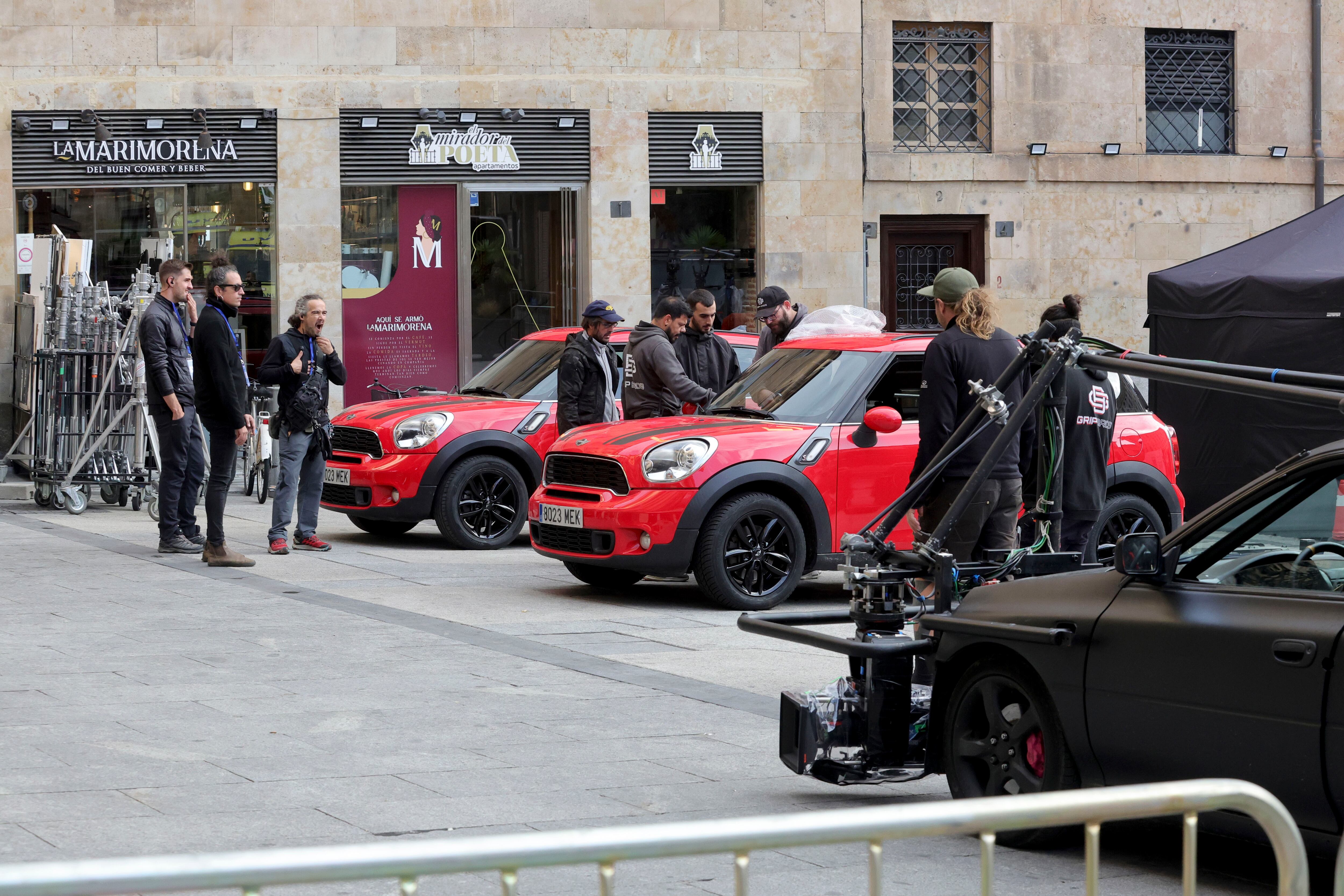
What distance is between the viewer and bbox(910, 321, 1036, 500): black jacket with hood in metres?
7.42

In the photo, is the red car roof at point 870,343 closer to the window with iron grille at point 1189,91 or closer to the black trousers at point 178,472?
the black trousers at point 178,472

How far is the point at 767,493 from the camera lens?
409 inches

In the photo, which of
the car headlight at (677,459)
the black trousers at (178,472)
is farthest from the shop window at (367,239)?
the car headlight at (677,459)

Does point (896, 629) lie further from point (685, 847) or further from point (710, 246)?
point (710, 246)

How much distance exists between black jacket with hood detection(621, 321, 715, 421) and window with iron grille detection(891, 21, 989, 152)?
388 inches

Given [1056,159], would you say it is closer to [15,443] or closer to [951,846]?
[15,443]

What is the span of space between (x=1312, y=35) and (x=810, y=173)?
7.12 m

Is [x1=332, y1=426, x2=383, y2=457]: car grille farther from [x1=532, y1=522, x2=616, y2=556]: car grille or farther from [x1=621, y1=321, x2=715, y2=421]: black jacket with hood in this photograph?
[x1=532, y1=522, x2=616, y2=556]: car grille

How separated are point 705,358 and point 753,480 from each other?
102 inches

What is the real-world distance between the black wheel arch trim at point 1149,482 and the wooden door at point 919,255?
9936 mm

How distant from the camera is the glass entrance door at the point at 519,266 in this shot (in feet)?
66.3

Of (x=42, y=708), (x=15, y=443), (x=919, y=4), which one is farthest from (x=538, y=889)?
(x=919, y=4)

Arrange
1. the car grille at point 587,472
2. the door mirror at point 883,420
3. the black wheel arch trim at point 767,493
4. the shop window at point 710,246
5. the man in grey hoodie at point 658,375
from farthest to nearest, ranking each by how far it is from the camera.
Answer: the shop window at point 710,246 < the man in grey hoodie at point 658,375 < the car grille at point 587,472 < the black wheel arch trim at point 767,493 < the door mirror at point 883,420

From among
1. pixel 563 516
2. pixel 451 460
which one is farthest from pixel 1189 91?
pixel 563 516
